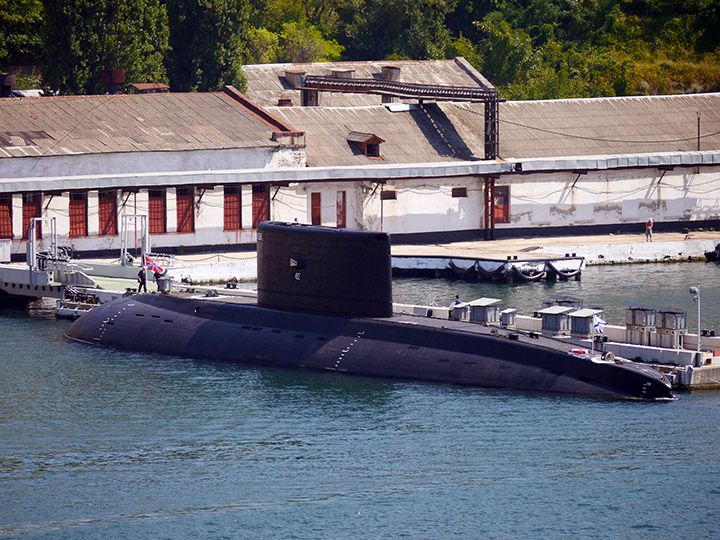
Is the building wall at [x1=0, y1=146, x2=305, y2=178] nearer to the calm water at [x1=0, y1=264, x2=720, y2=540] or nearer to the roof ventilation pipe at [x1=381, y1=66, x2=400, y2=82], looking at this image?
the calm water at [x1=0, y1=264, x2=720, y2=540]

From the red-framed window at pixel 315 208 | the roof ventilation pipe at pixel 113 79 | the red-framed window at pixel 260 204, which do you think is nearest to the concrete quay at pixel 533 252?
the red-framed window at pixel 260 204

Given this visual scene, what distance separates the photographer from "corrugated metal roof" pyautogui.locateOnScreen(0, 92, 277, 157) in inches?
2287

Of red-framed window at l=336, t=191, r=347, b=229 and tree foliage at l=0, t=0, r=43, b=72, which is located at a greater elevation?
tree foliage at l=0, t=0, r=43, b=72

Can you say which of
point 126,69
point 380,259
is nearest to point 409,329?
point 380,259

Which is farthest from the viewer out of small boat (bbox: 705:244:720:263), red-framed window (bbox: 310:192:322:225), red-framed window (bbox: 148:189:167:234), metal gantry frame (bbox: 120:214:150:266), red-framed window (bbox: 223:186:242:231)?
red-framed window (bbox: 310:192:322:225)

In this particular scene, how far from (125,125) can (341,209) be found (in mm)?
10957

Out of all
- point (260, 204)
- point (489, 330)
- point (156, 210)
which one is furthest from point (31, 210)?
point (489, 330)

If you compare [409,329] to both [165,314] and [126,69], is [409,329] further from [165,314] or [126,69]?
[126,69]

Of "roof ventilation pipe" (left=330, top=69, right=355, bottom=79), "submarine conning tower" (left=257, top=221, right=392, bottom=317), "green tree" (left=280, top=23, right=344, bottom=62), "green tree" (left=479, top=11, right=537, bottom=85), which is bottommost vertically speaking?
"submarine conning tower" (left=257, top=221, right=392, bottom=317)

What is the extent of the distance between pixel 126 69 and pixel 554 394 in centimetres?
4591

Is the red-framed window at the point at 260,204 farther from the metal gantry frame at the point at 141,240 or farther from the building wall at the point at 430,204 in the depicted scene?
the metal gantry frame at the point at 141,240

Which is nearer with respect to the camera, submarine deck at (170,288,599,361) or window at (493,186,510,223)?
submarine deck at (170,288,599,361)

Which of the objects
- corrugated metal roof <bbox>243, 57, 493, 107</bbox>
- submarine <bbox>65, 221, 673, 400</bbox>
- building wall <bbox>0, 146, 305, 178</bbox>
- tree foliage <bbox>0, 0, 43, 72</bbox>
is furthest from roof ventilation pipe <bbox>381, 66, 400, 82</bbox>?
submarine <bbox>65, 221, 673, 400</bbox>

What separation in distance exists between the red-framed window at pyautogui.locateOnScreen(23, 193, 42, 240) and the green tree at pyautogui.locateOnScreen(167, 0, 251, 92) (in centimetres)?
2440
